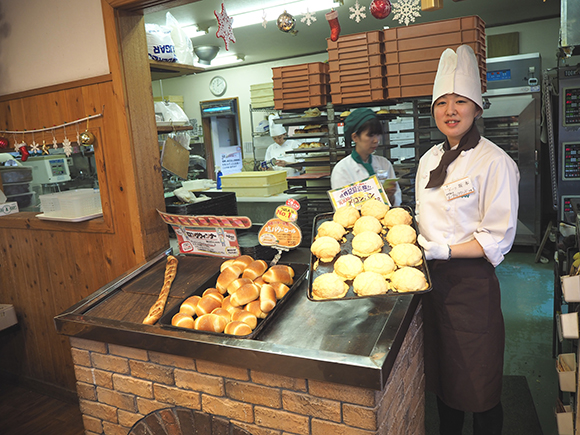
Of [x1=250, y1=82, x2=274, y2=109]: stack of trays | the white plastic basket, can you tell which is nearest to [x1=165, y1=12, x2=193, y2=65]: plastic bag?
the white plastic basket

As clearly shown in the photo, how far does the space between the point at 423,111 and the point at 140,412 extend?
3.71m

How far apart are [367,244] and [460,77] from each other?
0.83m

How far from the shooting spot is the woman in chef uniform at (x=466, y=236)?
1.81m

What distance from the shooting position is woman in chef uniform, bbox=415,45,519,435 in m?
1.81

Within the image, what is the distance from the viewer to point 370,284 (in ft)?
4.91

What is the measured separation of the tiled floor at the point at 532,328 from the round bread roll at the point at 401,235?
155 cm

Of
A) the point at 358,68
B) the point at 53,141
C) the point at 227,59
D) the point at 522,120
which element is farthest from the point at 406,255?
the point at 227,59

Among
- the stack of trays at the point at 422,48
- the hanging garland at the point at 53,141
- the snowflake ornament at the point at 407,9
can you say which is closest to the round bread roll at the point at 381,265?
the snowflake ornament at the point at 407,9

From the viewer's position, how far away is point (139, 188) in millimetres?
2430

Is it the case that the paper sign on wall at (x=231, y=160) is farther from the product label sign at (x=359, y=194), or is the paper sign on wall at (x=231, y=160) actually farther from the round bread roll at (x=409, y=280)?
the round bread roll at (x=409, y=280)

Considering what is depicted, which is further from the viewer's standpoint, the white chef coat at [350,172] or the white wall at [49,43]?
the white chef coat at [350,172]

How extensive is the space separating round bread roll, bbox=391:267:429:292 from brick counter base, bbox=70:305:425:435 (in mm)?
307

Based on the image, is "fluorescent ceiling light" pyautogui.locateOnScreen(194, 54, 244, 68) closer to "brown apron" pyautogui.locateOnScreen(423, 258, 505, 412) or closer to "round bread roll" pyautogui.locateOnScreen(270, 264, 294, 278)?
"round bread roll" pyautogui.locateOnScreen(270, 264, 294, 278)

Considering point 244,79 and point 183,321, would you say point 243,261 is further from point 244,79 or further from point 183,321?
point 244,79
